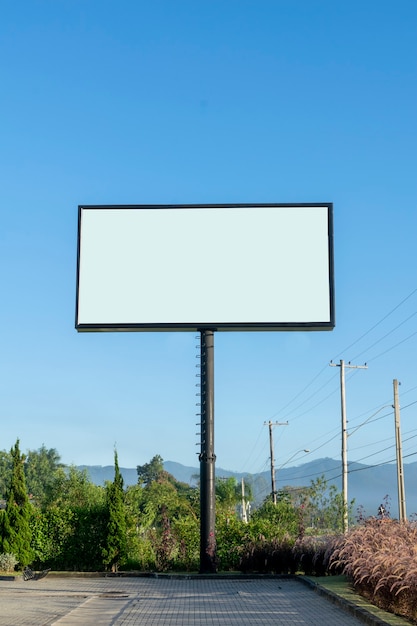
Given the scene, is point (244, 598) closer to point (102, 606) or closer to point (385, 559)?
point (102, 606)

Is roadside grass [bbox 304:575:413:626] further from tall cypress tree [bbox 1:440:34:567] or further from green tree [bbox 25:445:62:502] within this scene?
green tree [bbox 25:445:62:502]

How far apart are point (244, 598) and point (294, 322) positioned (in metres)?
8.10

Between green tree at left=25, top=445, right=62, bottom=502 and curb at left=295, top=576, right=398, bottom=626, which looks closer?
curb at left=295, top=576, right=398, bottom=626

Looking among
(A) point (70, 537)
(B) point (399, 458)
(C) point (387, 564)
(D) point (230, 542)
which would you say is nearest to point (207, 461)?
(D) point (230, 542)

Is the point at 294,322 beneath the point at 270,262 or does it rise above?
beneath

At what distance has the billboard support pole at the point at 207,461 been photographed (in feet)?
64.6

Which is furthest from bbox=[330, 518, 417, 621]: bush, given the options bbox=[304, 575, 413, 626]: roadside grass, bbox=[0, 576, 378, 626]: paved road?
bbox=[0, 576, 378, 626]: paved road

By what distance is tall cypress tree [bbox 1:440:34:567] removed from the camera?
20688 millimetres

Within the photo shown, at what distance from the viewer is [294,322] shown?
2075cm

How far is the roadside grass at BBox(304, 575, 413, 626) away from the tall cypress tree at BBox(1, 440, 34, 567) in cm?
777

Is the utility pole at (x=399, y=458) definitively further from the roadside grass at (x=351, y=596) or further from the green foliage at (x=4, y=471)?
the green foliage at (x=4, y=471)

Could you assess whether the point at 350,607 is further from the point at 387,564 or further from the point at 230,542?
the point at 230,542

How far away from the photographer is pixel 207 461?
66.7 ft

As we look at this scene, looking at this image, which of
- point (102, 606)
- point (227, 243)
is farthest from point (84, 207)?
point (102, 606)
